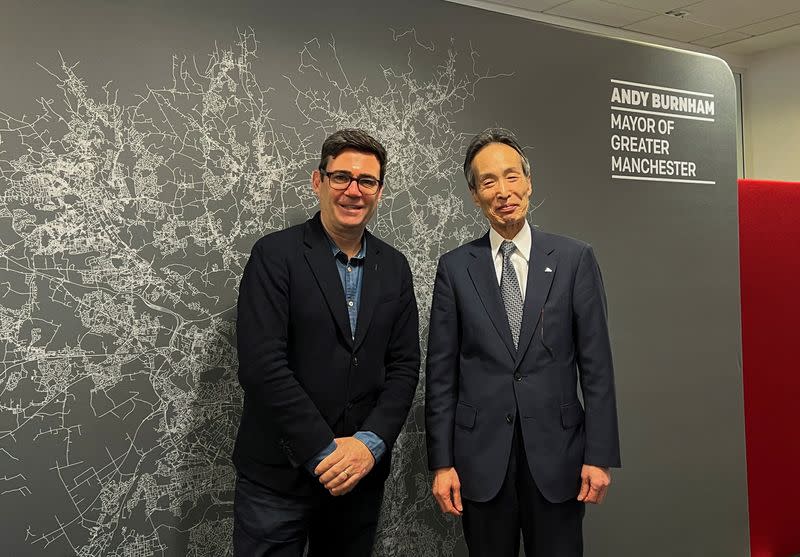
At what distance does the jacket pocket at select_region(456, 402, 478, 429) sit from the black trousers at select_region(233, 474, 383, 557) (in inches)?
12.8

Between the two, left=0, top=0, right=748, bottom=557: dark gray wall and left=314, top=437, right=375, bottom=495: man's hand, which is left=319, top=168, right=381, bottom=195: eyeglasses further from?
left=314, top=437, right=375, bottom=495: man's hand

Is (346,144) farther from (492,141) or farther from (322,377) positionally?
(322,377)

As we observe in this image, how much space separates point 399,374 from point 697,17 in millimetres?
6106

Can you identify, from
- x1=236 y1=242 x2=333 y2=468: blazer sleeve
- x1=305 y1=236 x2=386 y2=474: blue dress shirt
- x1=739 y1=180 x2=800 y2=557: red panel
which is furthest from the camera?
x1=739 y1=180 x2=800 y2=557: red panel

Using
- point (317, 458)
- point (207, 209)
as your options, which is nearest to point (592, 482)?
point (317, 458)

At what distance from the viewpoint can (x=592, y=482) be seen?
2039mm

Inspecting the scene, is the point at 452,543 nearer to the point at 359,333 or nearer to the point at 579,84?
the point at 359,333

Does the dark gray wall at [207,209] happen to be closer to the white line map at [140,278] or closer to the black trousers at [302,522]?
the white line map at [140,278]

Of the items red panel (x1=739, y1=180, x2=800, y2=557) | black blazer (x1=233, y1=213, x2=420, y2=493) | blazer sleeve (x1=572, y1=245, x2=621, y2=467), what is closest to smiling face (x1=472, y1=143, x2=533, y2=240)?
blazer sleeve (x1=572, y1=245, x2=621, y2=467)

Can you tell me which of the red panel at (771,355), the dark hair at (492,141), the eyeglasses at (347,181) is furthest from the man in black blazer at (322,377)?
the red panel at (771,355)

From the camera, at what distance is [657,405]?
10.7 ft

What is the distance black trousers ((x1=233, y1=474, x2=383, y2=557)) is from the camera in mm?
2006

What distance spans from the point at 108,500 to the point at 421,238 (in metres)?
1.47

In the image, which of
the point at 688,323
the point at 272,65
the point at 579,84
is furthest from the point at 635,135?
the point at 272,65
